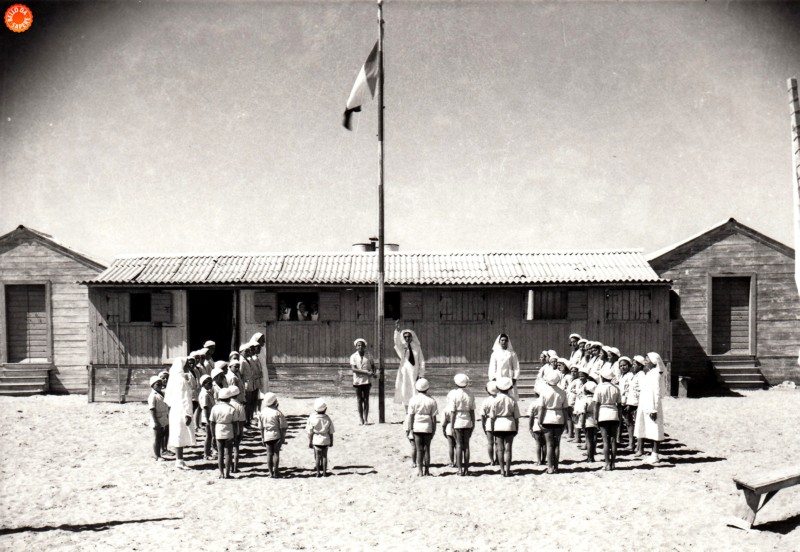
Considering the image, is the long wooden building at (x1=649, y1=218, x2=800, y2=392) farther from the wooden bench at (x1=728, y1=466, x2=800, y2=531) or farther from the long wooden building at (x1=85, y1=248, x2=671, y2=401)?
the wooden bench at (x1=728, y1=466, x2=800, y2=531)

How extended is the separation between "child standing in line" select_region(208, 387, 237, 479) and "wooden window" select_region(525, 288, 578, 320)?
9712 millimetres

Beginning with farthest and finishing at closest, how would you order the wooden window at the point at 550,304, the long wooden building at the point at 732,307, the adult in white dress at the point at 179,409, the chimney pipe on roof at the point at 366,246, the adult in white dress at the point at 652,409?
the chimney pipe on roof at the point at 366,246
the long wooden building at the point at 732,307
the wooden window at the point at 550,304
the adult in white dress at the point at 179,409
the adult in white dress at the point at 652,409

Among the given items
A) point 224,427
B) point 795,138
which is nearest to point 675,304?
point 795,138

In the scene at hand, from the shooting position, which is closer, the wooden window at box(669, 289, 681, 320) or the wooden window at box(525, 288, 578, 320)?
the wooden window at box(525, 288, 578, 320)

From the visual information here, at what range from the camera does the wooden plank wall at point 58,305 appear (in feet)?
59.3

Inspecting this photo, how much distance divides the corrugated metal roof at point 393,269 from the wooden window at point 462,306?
1.46ft

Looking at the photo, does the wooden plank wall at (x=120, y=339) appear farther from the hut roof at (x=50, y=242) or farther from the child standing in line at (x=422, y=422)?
the child standing in line at (x=422, y=422)

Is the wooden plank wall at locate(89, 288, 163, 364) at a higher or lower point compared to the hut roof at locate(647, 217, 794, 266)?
lower

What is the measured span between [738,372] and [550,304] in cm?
629

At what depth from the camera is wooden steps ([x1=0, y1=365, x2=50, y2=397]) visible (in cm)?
1764

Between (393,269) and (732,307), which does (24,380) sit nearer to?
(393,269)

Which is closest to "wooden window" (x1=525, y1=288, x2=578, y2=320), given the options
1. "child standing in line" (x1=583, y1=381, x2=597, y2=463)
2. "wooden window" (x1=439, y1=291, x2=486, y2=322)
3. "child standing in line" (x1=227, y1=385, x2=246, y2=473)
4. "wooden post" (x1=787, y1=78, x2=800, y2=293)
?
"wooden window" (x1=439, y1=291, x2=486, y2=322)

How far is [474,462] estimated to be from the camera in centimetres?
976

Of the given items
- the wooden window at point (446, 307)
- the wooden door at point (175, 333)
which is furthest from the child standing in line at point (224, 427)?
the wooden window at point (446, 307)
